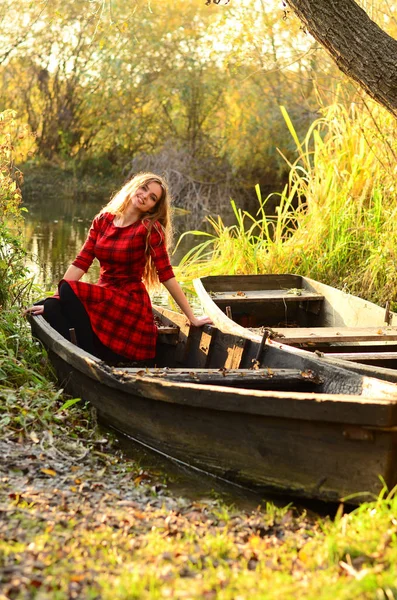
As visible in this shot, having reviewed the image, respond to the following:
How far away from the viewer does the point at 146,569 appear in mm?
3150

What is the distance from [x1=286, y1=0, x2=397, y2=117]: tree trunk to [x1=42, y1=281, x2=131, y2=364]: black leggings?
2326 mm

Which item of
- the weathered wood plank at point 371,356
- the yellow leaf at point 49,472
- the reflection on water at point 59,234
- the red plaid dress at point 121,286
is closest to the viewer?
the yellow leaf at point 49,472

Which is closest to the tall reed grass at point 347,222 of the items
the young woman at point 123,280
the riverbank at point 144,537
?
the young woman at point 123,280

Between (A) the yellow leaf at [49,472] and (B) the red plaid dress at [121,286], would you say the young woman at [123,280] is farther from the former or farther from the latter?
(A) the yellow leaf at [49,472]

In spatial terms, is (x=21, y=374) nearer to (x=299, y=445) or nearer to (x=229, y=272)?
(x=299, y=445)

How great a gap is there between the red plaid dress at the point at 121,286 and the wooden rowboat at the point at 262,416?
36cm

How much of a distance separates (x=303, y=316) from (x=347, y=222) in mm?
1925

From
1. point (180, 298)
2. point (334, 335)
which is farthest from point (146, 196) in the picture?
point (334, 335)

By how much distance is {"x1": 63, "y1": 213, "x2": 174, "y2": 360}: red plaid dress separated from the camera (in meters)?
5.61

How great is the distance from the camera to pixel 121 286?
226 inches

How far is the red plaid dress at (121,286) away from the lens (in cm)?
561

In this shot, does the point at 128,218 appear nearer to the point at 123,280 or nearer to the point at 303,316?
the point at 123,280

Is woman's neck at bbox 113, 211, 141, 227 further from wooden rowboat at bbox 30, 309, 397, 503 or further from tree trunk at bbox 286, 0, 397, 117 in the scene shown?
tree trunk at bbox 286, 0, 397, 117

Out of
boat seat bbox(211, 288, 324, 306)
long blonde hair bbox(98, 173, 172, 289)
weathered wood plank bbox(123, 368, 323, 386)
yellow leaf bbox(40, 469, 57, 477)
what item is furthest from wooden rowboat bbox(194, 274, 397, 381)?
yellow leaf bbox(40, 469, 57, 477)
